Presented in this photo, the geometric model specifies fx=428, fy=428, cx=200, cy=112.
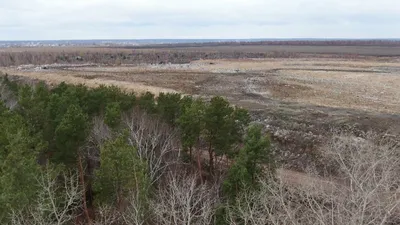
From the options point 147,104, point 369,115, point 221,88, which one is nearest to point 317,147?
point 369,115

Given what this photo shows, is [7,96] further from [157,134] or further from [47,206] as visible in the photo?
[47,206]

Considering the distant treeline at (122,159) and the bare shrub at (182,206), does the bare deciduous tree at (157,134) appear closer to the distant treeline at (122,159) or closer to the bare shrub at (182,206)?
the distant treeline at (122,159)

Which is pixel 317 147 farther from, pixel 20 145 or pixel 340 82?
pixel 340 82

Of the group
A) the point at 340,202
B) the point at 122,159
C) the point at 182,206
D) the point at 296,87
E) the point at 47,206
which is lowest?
the point at 296,87

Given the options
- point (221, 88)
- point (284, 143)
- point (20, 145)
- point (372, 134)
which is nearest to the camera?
point (20, 145)

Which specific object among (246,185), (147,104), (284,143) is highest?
(147,104)

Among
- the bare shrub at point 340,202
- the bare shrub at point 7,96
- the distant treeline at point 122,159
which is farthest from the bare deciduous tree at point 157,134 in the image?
the bare shrub at point 7,96

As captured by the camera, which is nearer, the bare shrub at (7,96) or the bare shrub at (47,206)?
the bare shrub at (47,206)

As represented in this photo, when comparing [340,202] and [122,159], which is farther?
[122,159]

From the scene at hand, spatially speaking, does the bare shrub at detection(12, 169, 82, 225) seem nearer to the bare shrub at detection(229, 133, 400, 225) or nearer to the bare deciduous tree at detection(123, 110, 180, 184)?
the bare deciduous tree at detection(123, 110, 180, 184)

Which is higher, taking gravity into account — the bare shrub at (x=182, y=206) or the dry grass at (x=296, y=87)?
the bare shrub at (x=182, y=206)

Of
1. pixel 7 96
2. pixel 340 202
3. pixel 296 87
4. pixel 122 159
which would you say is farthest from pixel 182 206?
pixel 296 87
